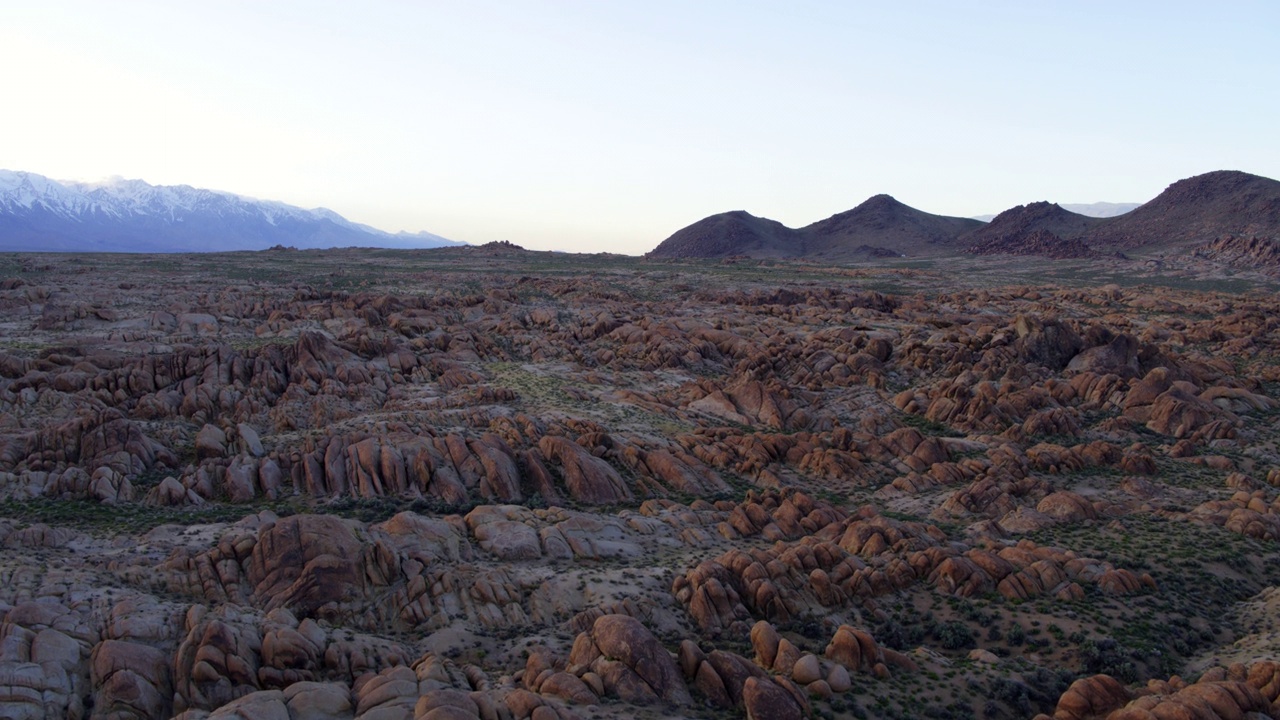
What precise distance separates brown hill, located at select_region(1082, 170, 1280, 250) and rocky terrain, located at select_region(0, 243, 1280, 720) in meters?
128

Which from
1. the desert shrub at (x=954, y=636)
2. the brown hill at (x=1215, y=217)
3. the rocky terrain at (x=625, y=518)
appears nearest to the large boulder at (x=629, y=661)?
the rocky terrain at (x=625, y=518)

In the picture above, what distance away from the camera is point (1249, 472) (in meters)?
43.1

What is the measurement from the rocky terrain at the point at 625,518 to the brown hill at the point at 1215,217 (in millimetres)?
128182

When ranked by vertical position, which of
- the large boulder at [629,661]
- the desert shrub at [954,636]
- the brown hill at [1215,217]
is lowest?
the desert shrub at [954,636]

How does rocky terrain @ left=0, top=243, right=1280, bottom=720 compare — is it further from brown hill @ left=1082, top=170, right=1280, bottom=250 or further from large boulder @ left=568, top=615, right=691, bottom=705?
brown hill @ left=1082, top=170, right=1280, bottom=250

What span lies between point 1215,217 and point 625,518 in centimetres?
20862

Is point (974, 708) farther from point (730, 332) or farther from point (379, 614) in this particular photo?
point (730, 332)

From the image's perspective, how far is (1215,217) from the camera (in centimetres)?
18312

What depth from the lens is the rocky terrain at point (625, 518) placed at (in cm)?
2181

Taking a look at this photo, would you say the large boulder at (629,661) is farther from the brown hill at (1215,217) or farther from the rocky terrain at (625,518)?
the brown hill at (1215,217)

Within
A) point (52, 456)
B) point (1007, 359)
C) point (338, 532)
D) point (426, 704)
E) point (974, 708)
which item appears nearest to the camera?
point (426, 704)

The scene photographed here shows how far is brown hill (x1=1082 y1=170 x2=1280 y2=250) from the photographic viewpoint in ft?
571

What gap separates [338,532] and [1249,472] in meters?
48.9

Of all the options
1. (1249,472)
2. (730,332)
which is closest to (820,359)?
(730,332)
